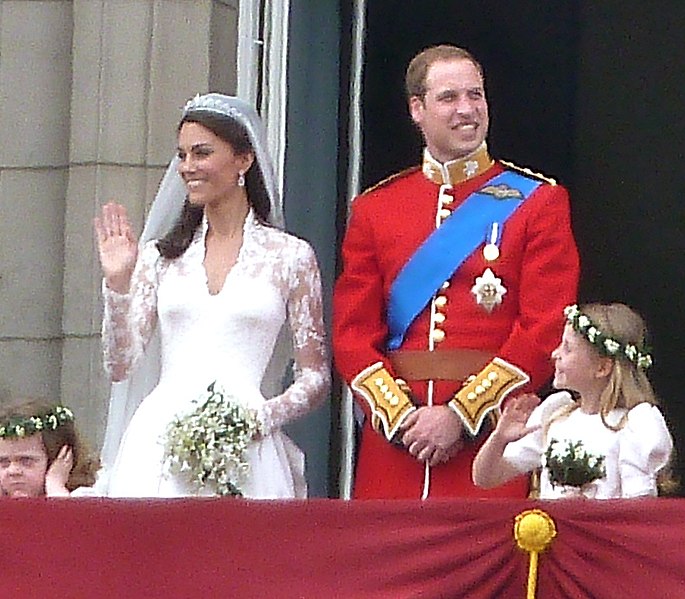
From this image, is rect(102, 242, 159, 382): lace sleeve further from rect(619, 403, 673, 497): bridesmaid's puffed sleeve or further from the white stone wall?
rect(619, 403, 673, 497): bridesmaid's puffed sleeve

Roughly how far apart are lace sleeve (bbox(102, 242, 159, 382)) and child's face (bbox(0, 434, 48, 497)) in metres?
0.28

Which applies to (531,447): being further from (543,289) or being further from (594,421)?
(543,289)

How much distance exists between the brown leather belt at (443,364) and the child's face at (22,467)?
788 millimetres

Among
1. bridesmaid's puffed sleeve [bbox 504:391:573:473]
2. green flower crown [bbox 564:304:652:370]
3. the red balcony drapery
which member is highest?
green flower crown [bbox 564:304:652:370]

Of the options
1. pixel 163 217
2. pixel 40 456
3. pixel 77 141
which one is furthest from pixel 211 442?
pixel 77 141

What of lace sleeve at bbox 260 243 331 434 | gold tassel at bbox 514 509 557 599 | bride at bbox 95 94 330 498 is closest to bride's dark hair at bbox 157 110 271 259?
bride at bbox 95 94 330 498

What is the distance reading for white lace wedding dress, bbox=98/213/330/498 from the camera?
5.36 meters

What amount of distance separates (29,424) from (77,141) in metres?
1.58

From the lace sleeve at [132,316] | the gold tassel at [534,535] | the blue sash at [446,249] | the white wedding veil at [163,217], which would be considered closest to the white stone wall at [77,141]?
the white wedding veil at [163,217]

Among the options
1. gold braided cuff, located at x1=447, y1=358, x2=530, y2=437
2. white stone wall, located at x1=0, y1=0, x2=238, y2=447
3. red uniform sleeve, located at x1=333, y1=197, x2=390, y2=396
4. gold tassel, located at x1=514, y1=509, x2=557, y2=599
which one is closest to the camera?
gold tassel, located at x1=514, y1=509, x2=557, y2=599

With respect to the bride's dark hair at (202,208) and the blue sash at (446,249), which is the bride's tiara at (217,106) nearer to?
the bride's dark hair at (202,208)

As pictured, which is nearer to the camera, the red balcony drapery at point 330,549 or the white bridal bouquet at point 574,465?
the red balcony drapery at point 330,549

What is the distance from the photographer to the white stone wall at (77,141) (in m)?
6.59

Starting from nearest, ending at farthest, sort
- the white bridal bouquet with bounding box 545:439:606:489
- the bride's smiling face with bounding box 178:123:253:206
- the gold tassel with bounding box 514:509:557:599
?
the gold tassel with bounding box 514:509:557:599 → the white bridal bouquet with bounding box 545:439:606:489 → the bride's smiling face with bounding box 178:123:253:206
